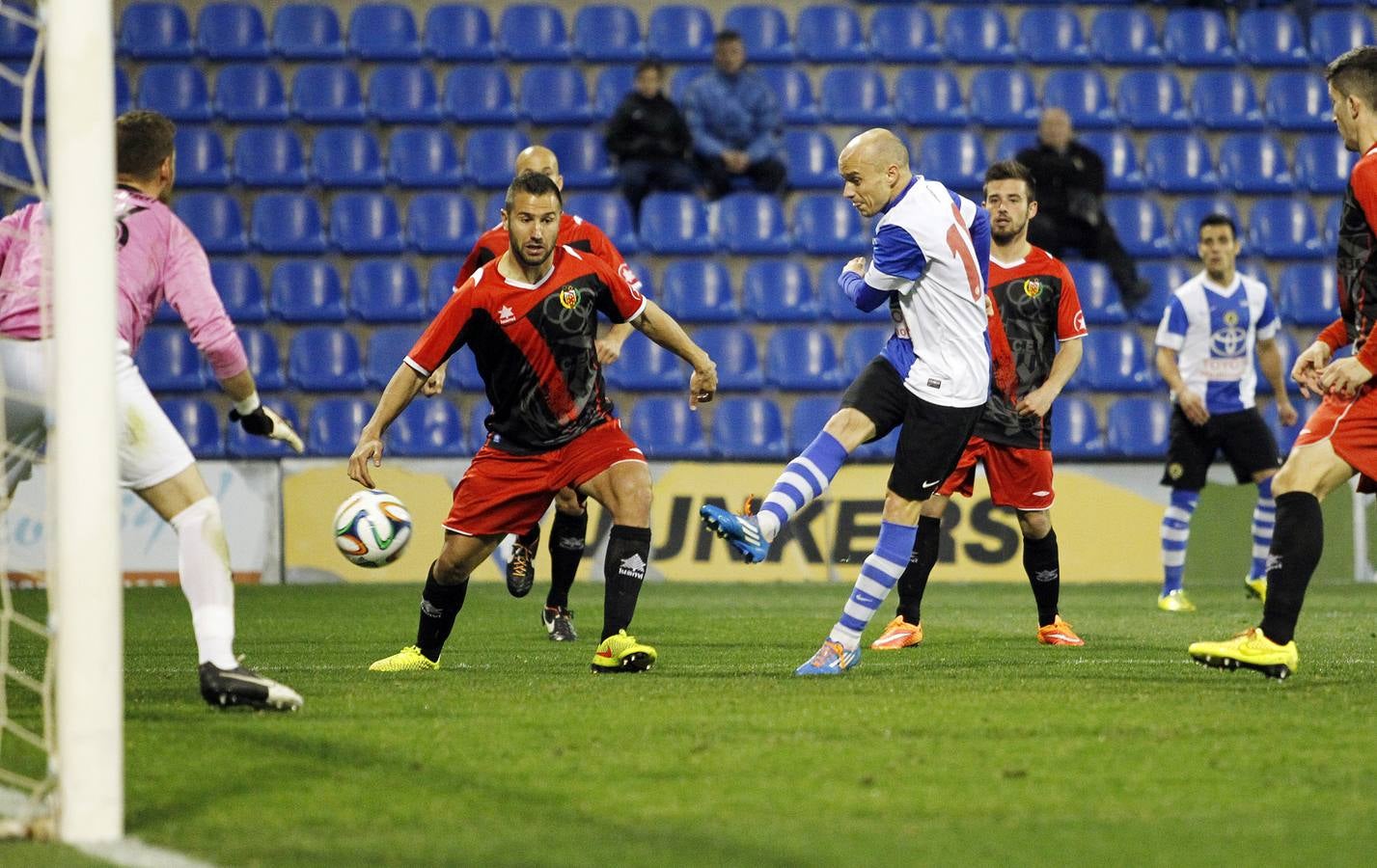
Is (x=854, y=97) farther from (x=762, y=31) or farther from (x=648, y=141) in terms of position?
(x=648, y=141)

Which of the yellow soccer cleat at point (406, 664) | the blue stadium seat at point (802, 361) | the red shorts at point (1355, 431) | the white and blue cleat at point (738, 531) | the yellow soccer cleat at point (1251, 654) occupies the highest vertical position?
the blue stadium seat at point (802, 361)

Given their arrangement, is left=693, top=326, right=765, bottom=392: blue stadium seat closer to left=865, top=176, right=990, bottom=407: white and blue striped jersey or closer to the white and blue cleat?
left=865, top=176, right=990, bottom=407: white and blue striped jersey

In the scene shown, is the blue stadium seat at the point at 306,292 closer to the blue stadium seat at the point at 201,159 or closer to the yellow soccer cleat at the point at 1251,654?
the blue stadium seat at the point at 201,159

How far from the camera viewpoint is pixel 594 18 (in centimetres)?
1698

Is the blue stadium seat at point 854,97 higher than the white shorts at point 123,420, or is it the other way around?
the blue stadium seat at point 854,97

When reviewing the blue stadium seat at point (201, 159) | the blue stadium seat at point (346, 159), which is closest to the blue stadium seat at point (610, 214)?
the blue stadium seat at point (346, 159)

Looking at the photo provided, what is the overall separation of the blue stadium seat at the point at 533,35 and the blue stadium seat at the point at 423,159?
119cm

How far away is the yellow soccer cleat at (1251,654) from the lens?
605cm

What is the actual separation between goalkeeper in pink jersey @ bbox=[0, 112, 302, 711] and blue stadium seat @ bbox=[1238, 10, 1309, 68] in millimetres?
14169

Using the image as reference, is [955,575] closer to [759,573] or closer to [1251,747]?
[759,573]

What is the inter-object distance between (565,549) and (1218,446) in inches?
Answer: 200

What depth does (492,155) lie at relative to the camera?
16.1 metres

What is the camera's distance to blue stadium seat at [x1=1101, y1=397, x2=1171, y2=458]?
1532cm

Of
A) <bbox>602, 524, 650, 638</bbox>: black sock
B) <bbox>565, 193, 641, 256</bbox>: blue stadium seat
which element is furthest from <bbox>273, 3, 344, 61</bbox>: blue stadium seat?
<bbox>602, 524, 650, 638</bbox>: black sock
